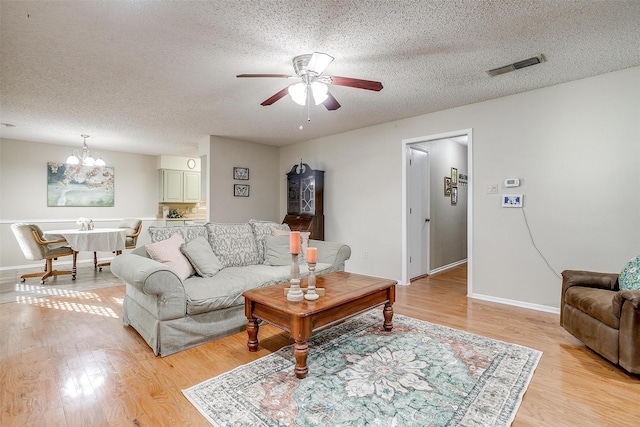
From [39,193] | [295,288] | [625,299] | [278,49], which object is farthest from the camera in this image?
[39,193]

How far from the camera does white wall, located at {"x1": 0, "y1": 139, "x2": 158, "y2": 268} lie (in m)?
5.58

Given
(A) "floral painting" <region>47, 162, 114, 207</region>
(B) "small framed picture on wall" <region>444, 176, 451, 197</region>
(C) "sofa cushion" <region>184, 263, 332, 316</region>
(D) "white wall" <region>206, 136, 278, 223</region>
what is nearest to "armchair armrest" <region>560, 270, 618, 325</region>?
(C) "sofa cushion" <region>184, 263, 332, 316</region>

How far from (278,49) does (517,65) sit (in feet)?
7.02

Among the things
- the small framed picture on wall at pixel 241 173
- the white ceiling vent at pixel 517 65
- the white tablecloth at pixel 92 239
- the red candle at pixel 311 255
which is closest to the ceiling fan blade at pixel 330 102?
the red candle at pixel 311 255

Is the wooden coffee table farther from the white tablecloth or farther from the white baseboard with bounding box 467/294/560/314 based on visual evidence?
the white tablecloth

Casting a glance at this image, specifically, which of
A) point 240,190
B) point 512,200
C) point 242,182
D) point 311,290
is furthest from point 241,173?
point 512,200

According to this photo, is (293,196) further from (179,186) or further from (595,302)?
(595,302)

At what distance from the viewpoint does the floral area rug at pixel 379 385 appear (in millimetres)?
1585

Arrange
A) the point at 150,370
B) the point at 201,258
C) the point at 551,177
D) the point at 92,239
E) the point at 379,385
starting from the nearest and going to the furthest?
the point at 379,385 → the point at 150,370 → the point at 201,258 → the point at 551,177 → the point at 92,239

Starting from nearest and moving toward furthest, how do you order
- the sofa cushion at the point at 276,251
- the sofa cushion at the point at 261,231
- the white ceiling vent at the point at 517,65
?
the white ceiling vent at the point at 517,65 → the sofa cushion at the point at 276,251 → the sofa cushion at the point at 261,231

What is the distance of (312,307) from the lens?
200 cm

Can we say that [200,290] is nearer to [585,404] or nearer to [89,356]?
[89,356]

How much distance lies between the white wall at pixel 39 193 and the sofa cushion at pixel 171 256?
4.96 meters

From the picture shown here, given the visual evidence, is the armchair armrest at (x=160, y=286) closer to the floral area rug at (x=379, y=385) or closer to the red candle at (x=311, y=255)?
the floral area rug at (x=379, y=385)
